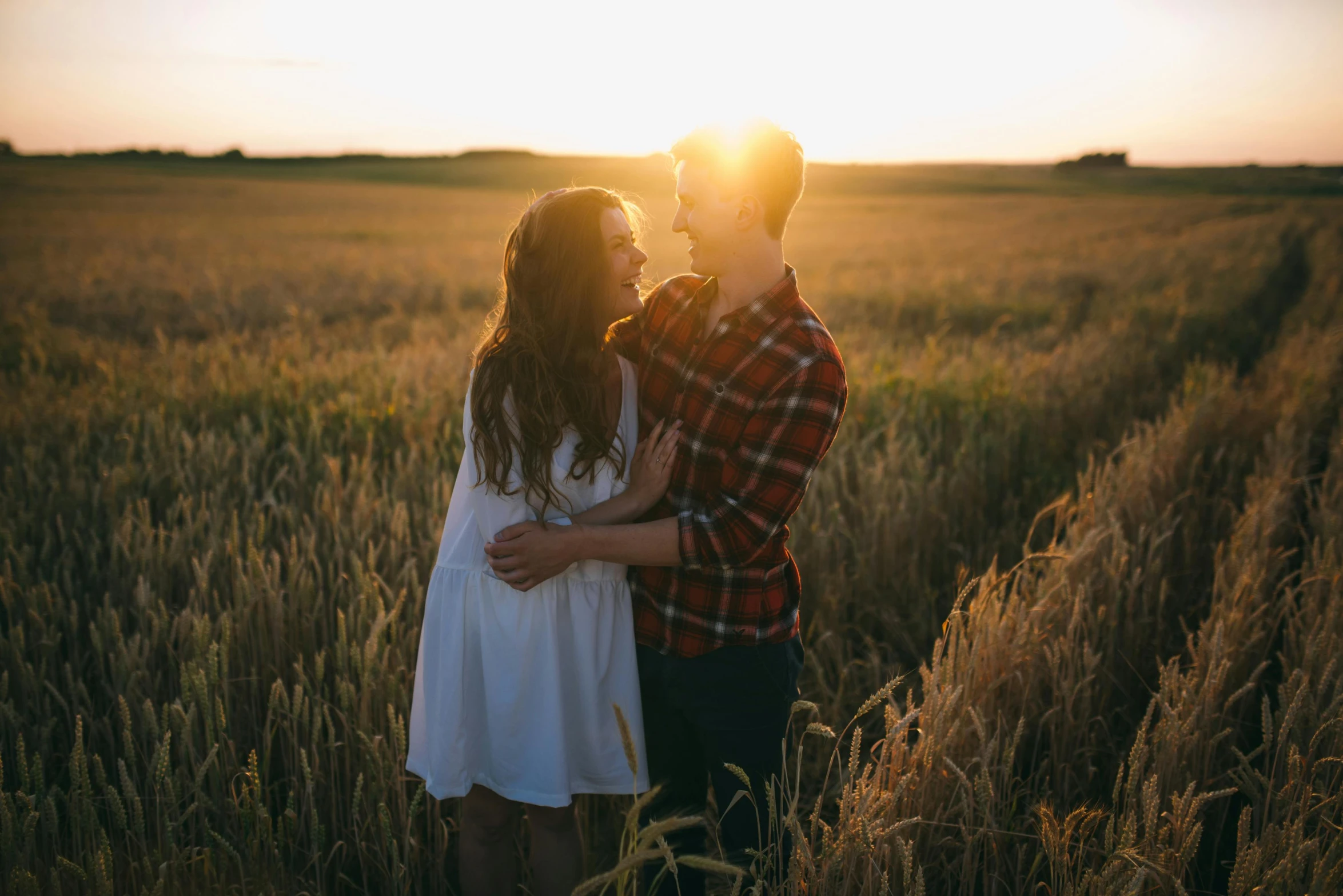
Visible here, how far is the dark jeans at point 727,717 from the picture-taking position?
1.66 metres

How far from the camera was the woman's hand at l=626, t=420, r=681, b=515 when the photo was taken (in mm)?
1585

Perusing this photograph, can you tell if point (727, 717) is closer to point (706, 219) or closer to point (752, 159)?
point (706, 219)

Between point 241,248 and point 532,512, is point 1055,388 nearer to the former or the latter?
point 532,512

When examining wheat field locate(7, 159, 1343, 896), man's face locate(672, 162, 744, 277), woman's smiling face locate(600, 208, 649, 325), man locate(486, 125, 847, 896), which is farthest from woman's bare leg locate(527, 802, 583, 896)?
man's face locate(672, 162, 744, 277)

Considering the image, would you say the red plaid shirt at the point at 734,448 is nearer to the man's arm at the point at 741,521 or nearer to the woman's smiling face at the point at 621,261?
the man's arm at the point at 741,521

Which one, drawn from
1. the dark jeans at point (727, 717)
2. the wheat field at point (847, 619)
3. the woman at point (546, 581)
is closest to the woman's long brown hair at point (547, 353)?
the woman at point (546, 581)

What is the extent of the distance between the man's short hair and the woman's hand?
476 millimetres

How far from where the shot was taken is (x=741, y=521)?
4.94ft

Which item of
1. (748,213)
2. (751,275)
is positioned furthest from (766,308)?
(748,213)

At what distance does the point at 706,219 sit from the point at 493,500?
717 mm

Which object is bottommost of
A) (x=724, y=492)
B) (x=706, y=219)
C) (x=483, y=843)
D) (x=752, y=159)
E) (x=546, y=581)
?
(x=483, y=843)

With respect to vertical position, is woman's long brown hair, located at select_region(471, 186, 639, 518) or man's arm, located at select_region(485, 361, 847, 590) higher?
woman's long brown hair, located at select_region(471, 186, 639, 518)

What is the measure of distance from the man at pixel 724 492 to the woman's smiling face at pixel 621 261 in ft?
0.39

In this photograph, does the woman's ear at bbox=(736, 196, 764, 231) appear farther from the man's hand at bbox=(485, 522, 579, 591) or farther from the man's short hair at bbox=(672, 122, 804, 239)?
the man's hand at bbox=(485, 522, 579, 591)
